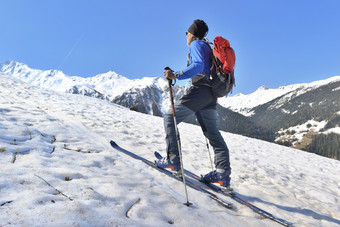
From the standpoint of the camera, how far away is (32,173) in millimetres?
3299

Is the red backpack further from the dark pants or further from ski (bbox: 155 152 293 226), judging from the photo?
ski (bbox: 155 152 293 226)

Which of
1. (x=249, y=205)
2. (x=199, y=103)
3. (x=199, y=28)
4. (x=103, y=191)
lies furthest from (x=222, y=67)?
(x=103, y=191)

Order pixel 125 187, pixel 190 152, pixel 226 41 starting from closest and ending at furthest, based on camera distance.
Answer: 1. pixel 125 187
2. pixel 226 41
3. pixel 190 152

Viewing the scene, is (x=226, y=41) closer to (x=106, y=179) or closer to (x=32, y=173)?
(x=106, y=179)

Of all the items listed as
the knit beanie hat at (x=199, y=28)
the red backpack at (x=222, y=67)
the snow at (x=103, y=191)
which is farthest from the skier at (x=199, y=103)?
the snow at (x=103, y=191)

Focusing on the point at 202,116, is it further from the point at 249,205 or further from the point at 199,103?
the point at 249,205

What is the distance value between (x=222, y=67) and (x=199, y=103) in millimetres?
875

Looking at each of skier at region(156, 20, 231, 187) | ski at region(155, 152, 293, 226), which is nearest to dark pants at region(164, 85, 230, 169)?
skier at region(156, 20, 231, 187)

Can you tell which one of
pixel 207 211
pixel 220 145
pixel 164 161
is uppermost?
pixel 220 145

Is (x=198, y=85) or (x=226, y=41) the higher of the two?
(x=226, y=41)

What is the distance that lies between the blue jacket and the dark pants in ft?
1.20

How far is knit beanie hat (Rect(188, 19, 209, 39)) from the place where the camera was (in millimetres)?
Result: 4367

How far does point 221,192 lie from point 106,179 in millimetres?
2575

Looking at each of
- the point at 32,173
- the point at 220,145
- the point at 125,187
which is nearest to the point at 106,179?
the point at 125,187
